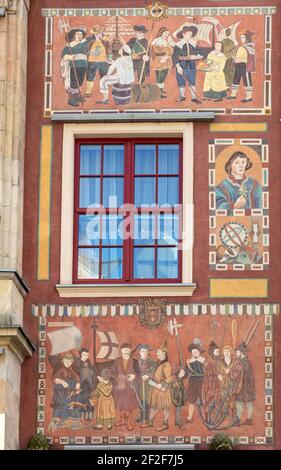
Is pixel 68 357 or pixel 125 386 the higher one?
pixel 68 357

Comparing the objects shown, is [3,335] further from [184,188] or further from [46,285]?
[184,188]

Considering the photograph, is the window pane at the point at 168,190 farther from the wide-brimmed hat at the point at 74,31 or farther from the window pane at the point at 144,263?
the wide-brimmed hat at the point at 74,31

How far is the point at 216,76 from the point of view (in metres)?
24.1

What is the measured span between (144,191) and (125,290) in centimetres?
137

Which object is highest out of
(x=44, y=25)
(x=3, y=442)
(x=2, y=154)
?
(x=44, y=25)

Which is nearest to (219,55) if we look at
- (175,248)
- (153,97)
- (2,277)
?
(153,97)

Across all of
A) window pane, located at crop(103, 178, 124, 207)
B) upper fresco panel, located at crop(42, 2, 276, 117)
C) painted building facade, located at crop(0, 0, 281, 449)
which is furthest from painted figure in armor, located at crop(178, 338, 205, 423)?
upper fresco panel, located at crop(42, 2, 276, 117)

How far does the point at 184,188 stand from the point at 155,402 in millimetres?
2738

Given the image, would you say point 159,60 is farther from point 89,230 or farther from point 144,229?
point 89,230

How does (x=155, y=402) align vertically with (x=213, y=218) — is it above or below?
below

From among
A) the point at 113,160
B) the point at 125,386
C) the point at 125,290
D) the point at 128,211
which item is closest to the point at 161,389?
the point at 125,386

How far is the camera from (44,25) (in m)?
24.4

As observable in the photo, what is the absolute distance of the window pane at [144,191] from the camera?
2397 cm

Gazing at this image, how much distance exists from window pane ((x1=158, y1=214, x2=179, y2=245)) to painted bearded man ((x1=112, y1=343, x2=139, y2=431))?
1.46 m
